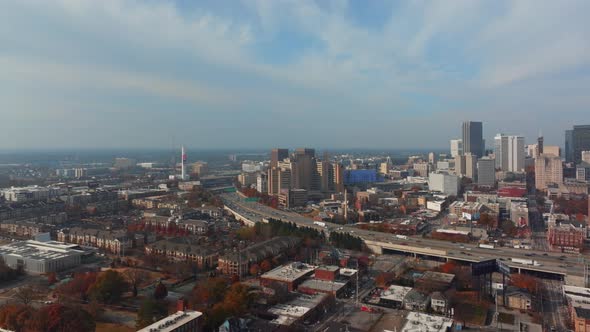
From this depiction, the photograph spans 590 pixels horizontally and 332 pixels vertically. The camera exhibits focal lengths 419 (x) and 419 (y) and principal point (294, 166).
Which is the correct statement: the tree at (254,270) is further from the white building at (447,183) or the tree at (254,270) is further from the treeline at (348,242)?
the white building at (447,183)

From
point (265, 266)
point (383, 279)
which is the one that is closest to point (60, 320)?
point (265, 266)

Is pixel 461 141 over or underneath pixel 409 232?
over

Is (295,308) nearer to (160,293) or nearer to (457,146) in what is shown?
(160,293)

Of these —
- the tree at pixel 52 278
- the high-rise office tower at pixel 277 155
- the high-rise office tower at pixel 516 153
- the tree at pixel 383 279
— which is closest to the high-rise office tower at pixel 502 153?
the high-rise office tower at pixel 516 153

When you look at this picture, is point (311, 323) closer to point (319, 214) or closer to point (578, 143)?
point (319, 214)

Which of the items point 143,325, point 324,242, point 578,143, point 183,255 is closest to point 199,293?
point 143,325
